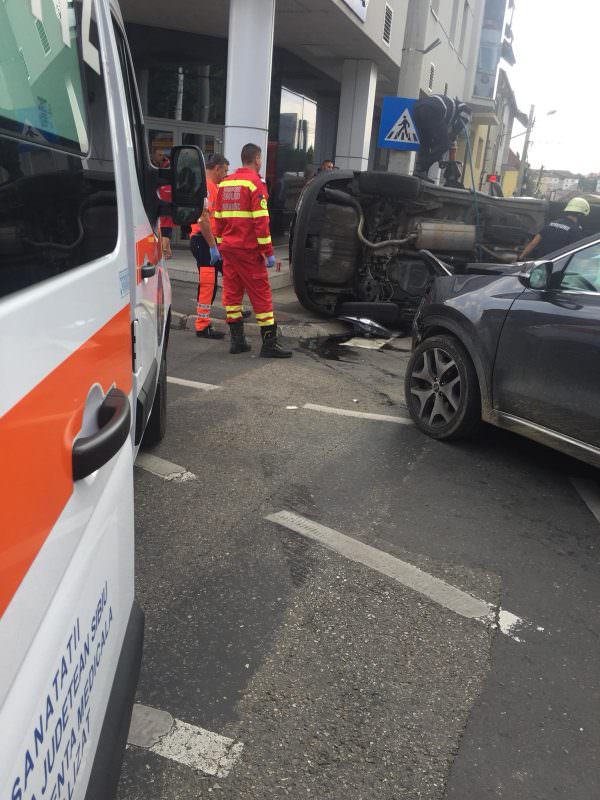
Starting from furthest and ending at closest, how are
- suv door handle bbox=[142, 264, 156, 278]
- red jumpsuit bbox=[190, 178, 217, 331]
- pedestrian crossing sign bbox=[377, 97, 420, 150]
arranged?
pedestrian crossing sign bbox=[377, 97, 420, 150] → red jumpsuit bbox=[190, 178, 217, 331] → suv door handle bbox=[142, 264, 156, 278]

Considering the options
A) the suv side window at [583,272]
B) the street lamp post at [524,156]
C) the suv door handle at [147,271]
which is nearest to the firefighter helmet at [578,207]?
the suv side window at [583,272]

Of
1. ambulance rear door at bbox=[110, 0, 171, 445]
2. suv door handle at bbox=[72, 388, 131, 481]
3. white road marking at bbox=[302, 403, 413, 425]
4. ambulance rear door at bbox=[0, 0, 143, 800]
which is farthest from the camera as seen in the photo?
white road marking at bbox=[302, 403, 413, 425]

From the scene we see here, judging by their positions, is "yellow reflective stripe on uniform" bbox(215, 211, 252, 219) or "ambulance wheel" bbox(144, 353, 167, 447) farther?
"yellow reflective stripe on uniform" bbox(215, 211, 252, 219)

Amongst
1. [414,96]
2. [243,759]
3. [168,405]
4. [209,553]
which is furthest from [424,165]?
[243,759]

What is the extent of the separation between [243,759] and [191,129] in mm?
14404

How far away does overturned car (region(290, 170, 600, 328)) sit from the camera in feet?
26.9

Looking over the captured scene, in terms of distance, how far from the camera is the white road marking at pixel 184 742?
2.08 m

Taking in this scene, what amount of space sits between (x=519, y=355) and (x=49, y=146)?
347 centimetres

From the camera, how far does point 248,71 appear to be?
403 inches

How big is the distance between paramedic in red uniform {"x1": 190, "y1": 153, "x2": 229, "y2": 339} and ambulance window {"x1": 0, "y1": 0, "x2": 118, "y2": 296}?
5834 millimetres

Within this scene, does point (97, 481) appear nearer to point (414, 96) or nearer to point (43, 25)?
point (43, 25)

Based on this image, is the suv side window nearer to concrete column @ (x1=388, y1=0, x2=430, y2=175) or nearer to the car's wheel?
the car's wheel

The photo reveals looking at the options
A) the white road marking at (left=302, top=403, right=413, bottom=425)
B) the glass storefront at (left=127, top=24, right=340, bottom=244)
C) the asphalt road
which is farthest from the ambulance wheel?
the glass storefront at (left=127, top=24, right=340, bottom=244)

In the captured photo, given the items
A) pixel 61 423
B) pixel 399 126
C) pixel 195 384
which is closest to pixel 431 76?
pixel 399 126
